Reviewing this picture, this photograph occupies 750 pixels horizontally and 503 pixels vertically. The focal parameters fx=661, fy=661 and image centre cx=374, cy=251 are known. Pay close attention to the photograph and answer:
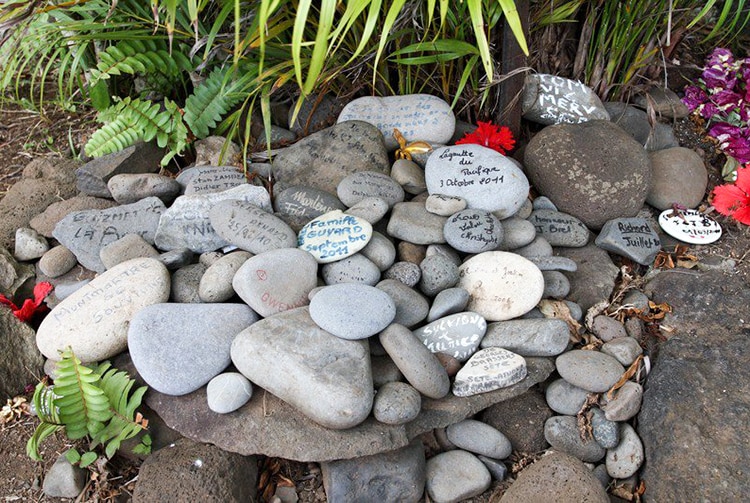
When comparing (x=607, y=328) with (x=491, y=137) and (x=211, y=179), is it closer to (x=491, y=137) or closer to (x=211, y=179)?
(x=491, y=137)

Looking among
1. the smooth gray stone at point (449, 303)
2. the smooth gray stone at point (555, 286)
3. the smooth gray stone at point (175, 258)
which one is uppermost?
the smooth gray stone at point (175, 258)

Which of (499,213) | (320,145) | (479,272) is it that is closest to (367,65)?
(320,145)

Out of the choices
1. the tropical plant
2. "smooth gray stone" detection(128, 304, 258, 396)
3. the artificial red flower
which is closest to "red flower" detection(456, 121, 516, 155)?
"smooth gray stone" detection(128, 304, 258, 396)

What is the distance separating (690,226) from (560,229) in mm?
600

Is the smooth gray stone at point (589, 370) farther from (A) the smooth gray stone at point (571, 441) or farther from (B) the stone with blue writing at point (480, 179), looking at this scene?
(B) the stone with blue writing at point (480, 179)

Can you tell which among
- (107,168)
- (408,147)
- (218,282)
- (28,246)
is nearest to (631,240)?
(408,147)

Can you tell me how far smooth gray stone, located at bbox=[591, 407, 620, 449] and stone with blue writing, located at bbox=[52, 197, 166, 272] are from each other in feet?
5.86

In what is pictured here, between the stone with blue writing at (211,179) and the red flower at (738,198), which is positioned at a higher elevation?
the stone with blue writing at (211,179)

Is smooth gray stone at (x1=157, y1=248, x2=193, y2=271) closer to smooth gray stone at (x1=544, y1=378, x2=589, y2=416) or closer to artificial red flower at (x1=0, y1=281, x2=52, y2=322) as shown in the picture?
artificial red flower at (x1=0, y1=281, x2=52, y2=322)

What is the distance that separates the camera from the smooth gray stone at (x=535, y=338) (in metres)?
2.25

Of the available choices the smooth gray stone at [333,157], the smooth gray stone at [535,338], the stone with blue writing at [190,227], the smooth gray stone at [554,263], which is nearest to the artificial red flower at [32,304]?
the stone with blue writing at [190,227]

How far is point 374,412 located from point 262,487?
47 centimetres

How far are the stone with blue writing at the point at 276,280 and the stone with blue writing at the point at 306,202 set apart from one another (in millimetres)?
336

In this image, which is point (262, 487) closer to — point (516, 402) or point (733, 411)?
point (516, 402)
